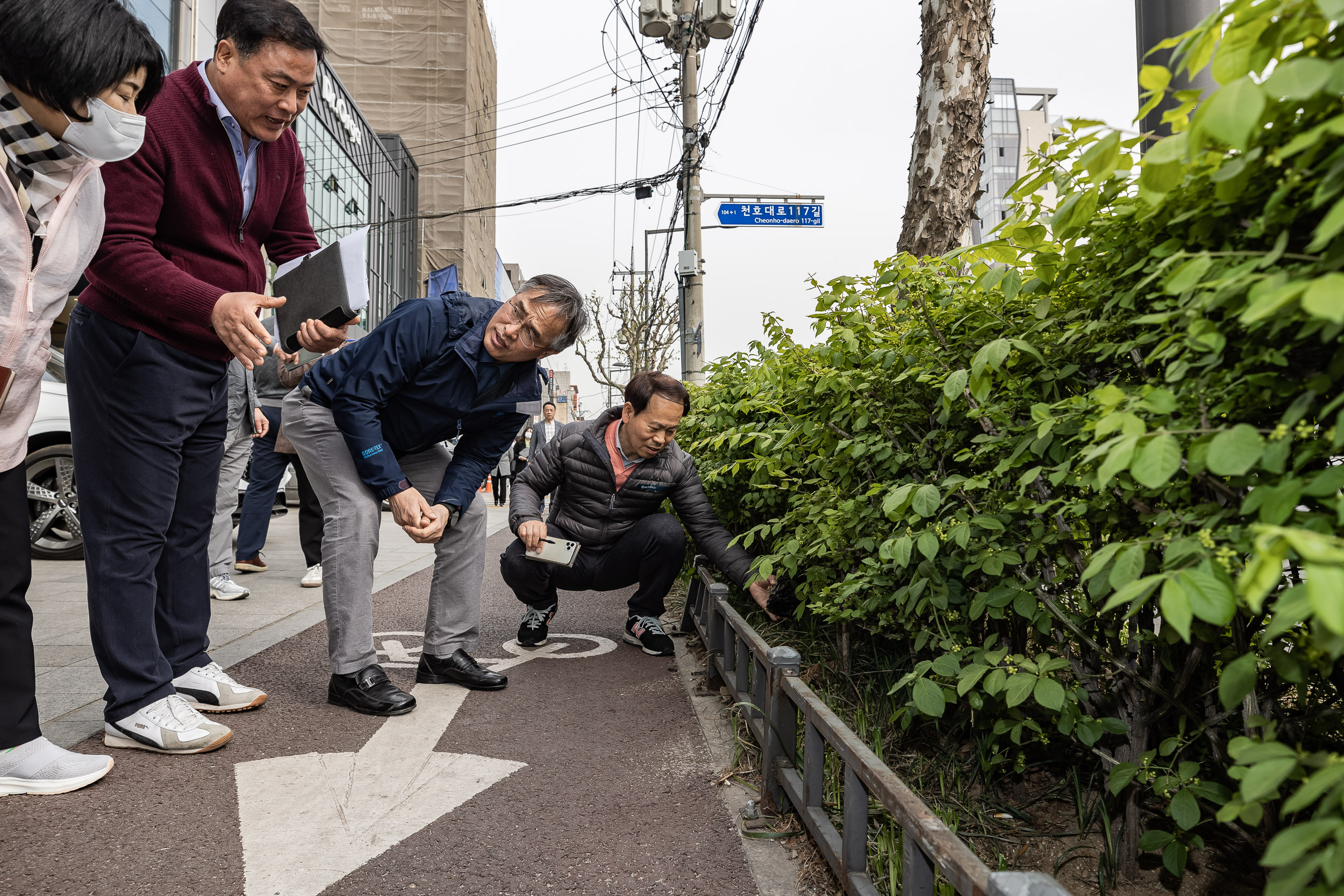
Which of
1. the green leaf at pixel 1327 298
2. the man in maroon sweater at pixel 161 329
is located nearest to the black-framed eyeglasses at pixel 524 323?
the man in maroon sweater at pixel 161 329

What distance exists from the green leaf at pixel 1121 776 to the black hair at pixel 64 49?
8.89 ft

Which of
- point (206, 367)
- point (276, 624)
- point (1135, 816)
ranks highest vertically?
point (206, 367)

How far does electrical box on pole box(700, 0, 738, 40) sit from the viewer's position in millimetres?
12211

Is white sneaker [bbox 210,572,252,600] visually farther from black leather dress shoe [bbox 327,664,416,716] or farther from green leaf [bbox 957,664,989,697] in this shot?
green leaf [bbox 957,664,989,697]

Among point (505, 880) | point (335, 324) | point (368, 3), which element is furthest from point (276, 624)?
point (368, 3)

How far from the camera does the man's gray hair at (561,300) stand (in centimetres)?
344

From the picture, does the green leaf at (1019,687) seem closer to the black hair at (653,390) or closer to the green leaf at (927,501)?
the green leaf at (927,501)

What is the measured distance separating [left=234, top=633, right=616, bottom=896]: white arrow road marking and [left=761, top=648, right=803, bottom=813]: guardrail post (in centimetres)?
85

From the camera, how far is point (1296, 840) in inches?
32.4

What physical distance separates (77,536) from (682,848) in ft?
21.8

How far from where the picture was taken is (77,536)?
701 centimetres

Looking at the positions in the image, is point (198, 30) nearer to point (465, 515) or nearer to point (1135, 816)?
point (465, 515)

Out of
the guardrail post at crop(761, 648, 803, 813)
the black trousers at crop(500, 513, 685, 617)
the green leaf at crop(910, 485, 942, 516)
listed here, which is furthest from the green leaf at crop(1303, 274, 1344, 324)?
the black trousers at crop(500, 513, 685, 617)

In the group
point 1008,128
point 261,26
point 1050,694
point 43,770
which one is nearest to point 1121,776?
point 1050,694
